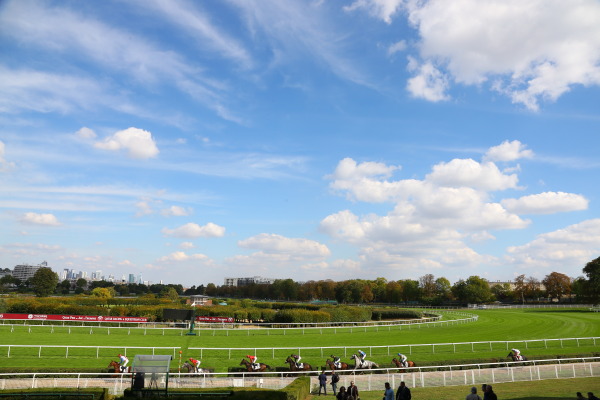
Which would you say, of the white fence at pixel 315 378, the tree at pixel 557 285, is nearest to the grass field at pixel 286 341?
the white fence at pixel 315 378

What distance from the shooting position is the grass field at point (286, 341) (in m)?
20.5

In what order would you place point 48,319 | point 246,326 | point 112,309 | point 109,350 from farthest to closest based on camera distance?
point 112,309, point 246,326, point 48,319, point 109,350

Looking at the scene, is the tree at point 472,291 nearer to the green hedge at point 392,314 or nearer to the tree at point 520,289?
the tree at point 520,289

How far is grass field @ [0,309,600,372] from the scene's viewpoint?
20.5 m

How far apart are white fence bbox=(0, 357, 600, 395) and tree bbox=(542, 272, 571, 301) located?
87974mm

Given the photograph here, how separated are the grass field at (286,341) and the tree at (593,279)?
82.4ft

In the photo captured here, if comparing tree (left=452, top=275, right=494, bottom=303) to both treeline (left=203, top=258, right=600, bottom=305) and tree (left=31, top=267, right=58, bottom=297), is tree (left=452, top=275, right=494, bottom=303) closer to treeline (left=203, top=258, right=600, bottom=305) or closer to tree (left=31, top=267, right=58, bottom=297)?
treeline (left=203, top=258, right=600, bottom=305)

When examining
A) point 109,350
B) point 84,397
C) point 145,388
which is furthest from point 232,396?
point 109,350

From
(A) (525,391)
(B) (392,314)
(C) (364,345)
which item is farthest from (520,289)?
(A) (525,391)

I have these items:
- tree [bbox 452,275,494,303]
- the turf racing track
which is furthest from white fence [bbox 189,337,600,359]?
tree [bbox 452,275,494,303]

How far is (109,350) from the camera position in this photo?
2256 centimetres

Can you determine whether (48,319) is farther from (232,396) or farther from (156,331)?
(232,396)

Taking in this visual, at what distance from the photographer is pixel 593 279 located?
2443 inches

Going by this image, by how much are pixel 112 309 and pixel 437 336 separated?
105ft
